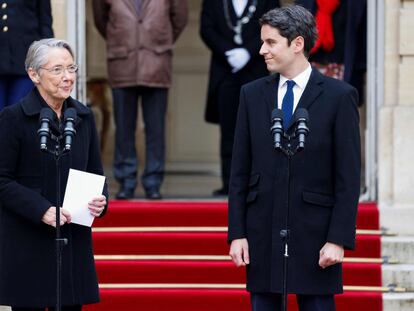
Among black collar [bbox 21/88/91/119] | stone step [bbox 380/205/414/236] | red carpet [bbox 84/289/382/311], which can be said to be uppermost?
black collar [bbox 21/88/91/119]

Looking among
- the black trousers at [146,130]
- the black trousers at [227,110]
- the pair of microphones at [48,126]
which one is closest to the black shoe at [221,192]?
the black trousers at [227,110]

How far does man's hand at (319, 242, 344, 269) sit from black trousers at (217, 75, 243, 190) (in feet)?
12.7

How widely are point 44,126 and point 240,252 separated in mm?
1001

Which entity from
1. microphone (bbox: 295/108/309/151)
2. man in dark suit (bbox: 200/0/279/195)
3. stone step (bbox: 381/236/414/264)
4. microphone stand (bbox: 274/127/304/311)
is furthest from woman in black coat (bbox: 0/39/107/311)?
man in dark suit (bbox: 200/0/279/195)

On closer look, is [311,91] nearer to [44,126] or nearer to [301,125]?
[301,125]

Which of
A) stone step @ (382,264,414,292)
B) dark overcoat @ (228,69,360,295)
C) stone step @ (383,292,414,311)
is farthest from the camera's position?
stone step @ (382,264,414,292)

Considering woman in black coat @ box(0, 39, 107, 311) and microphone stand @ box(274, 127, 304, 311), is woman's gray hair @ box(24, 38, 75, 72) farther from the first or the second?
microphone stand @ box(274, 127, 304, 311)

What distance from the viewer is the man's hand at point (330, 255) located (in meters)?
5.16

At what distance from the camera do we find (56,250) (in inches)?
207

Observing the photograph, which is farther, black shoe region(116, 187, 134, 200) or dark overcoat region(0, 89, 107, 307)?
black shoe region(116, 187, 134, 200)

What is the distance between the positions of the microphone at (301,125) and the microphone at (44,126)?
1032 mm

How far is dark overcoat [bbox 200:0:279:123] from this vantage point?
8.86m

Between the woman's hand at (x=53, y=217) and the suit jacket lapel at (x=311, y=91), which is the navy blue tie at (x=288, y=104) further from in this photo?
the woman's hand at (x=53, y=217)

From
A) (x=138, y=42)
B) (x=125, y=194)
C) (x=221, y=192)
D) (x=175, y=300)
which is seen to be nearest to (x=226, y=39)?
(x=138, y=42)
